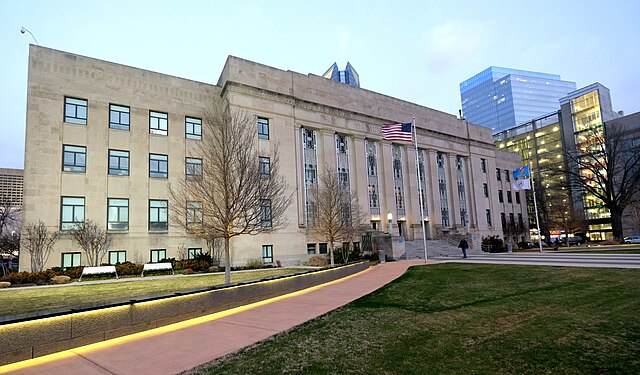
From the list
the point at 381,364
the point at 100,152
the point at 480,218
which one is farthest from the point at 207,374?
the point at 480,218

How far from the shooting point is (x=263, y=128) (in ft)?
112

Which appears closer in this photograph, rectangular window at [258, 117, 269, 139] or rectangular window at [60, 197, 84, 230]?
rectangular window at [60, 197, 84, 230]

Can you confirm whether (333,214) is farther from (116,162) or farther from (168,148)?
(116,162)

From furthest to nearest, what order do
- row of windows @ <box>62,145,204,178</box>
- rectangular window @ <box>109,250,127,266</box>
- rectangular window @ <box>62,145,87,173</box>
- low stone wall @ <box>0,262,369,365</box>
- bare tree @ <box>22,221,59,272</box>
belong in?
rectangular window @ <box>109,250,127,266</box>, row of windows @ <box>62,145,204,178</box>, rectangular window @ <box>62,145,87,173</box>, bare tree @ <box>22,221,59,272</box>, low stone wall @ <box>0,262,369,365</box>

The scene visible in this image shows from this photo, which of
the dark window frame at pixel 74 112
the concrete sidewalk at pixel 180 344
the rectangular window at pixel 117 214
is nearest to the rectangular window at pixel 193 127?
the dark window frame at pixel 74 112

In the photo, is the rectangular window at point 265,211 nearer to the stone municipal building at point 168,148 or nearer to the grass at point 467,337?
the stone municipal building at point 168,148

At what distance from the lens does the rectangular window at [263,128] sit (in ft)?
111

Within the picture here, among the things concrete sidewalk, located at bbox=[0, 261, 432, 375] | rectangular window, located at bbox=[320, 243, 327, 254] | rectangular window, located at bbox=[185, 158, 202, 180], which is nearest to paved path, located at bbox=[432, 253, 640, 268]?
rectangular window, located at bbox=[320, 243, 327, 254]

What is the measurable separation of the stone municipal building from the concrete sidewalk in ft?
33.3

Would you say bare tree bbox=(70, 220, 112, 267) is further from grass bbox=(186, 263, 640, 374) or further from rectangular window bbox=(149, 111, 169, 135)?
grass bbox=(186, 263, 640, 374)

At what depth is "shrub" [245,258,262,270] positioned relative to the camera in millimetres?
28016

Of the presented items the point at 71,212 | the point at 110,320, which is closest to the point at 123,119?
the point at 71,212

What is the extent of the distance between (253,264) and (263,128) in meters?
12.7

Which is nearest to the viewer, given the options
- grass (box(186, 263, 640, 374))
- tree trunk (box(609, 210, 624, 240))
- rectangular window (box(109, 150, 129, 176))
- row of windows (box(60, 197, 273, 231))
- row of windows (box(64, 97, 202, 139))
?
grass (box(186, 263, 640, 374))
